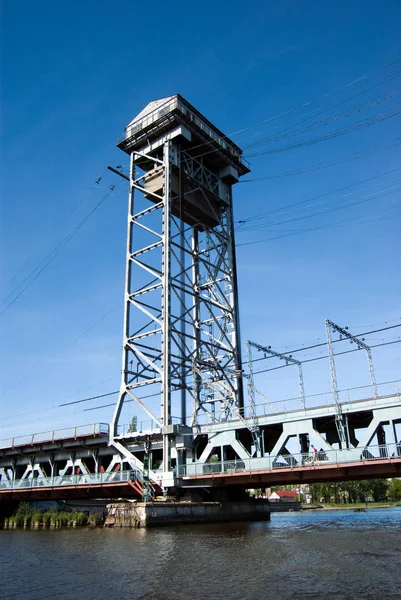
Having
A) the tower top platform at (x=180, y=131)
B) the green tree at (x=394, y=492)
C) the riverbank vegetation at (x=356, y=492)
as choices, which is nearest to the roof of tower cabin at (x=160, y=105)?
the tower top platform at (x=180, y=131)

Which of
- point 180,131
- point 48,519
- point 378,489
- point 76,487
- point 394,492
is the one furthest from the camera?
point 394,492

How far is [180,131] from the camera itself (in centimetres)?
4941

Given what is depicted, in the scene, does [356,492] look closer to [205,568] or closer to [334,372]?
[334,372]

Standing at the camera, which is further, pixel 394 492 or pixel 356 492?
pixel 394 492

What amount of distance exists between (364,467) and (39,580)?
20.9m

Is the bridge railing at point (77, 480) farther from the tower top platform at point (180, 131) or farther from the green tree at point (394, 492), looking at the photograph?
the green tree at point (394, 492)

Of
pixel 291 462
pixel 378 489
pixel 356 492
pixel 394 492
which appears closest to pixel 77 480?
pixel 291 462

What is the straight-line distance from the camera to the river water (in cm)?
1301

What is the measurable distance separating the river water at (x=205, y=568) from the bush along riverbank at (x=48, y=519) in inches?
511

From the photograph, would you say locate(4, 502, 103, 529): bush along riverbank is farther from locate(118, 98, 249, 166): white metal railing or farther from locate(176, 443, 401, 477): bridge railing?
locate(118, 98, 249, 166): white metal railing

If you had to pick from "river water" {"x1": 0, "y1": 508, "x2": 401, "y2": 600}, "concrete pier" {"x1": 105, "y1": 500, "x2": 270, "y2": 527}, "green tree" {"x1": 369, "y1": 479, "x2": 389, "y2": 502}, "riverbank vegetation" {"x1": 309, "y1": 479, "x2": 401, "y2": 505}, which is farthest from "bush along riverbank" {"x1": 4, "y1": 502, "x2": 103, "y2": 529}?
"green tree" {"x1": 369, "y1": 479, "x2": 389, "y2": 502}

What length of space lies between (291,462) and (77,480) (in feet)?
62.8

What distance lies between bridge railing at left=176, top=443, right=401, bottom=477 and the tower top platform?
3099 cm

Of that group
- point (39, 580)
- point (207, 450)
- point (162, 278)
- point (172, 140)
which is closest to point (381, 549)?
point (39, 580)
